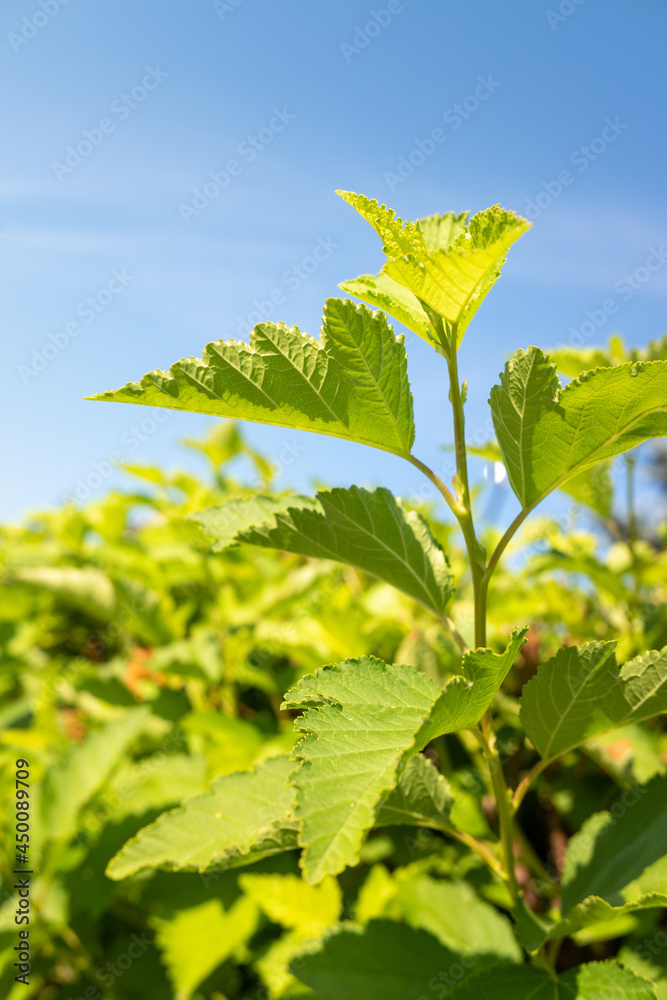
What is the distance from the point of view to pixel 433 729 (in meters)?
0.65

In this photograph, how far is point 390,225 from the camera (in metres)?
0.74

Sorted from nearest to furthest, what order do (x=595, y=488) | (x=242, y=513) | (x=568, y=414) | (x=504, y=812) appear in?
(x=568, y=414), (x=504, y=812), (x=242, y=513), (x=595, y=488)

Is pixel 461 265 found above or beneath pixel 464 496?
above

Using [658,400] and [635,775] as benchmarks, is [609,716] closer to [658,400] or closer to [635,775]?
[658,400]

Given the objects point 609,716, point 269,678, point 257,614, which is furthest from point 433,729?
point 257,614

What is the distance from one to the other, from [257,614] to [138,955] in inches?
35.8

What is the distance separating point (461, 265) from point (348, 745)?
0.51m

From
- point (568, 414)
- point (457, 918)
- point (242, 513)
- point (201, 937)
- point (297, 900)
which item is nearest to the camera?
point (568, 414)

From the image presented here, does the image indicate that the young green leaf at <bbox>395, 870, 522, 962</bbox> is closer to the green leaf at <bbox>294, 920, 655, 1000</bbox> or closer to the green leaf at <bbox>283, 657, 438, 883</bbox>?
the green leaf at <bbox>294, 920, 655, 1000</bbox>

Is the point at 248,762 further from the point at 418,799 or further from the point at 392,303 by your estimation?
the point at 392,303

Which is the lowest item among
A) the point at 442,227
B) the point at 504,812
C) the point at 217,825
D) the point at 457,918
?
the point at 457,918

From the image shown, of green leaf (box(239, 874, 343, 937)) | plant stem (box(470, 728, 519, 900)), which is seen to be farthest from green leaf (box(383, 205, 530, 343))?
green leaf (box(239, 874, 343, 937))

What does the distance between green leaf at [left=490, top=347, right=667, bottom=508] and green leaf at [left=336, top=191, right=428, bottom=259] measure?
6.7 inches

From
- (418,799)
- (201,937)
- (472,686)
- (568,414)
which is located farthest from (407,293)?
(201,937)
